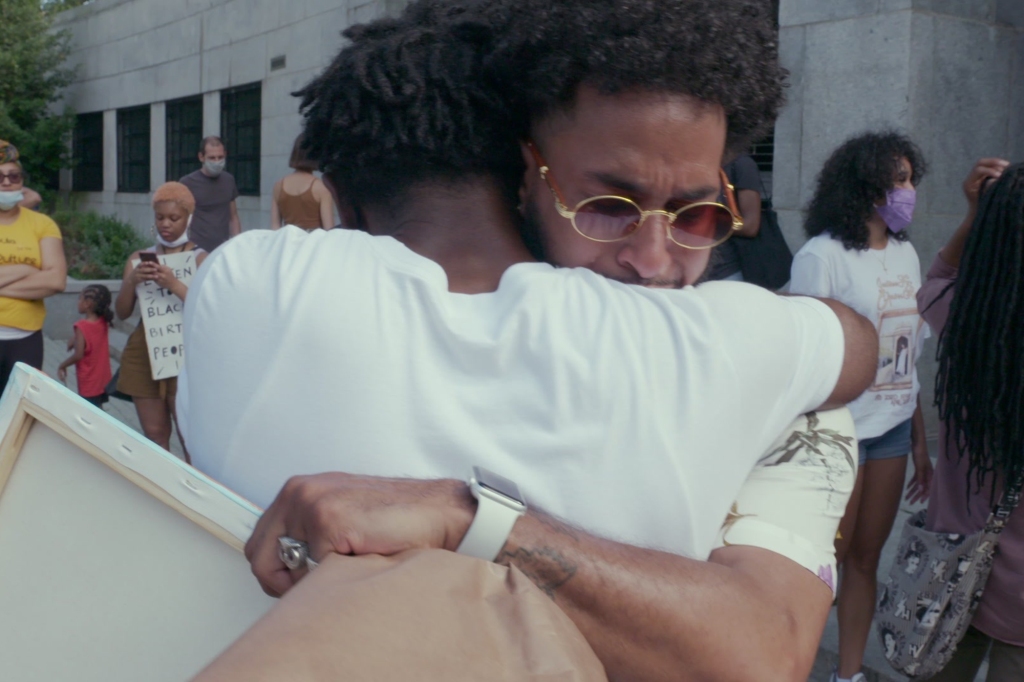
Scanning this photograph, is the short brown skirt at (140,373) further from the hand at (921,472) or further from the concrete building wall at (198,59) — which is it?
the hand at (921,472)

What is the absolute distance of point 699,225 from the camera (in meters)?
1.62

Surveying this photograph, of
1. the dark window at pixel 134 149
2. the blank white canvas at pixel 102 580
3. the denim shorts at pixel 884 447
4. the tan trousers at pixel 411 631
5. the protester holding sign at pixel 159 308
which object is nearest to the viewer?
the tan trousers at pixel 411 631

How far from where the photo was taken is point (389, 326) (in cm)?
133

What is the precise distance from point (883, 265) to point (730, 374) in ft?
11.7

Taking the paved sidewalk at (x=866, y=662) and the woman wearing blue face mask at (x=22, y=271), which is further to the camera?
the woman wearing blue face mask at (x=22, y=271)

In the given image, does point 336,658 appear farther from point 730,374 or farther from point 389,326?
point 730,374

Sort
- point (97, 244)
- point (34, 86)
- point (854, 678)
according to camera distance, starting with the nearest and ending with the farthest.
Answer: point (854, 678) < point (97, 244) < point (34, 86)

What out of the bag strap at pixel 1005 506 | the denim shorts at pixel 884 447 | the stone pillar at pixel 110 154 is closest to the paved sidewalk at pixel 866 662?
the denim shorts at pixel 884 447

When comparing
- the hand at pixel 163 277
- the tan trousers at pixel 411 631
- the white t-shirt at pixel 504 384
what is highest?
the white t-shirt at pixel 504 384

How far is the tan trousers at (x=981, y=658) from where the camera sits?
292 cm

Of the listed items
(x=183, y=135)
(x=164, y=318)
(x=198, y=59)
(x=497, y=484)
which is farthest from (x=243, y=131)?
(x=497, y=484)

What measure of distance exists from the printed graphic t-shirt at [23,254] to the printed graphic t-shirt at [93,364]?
32cm

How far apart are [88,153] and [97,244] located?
16.2 feet

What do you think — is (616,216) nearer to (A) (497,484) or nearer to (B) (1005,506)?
(A) (497,484)
